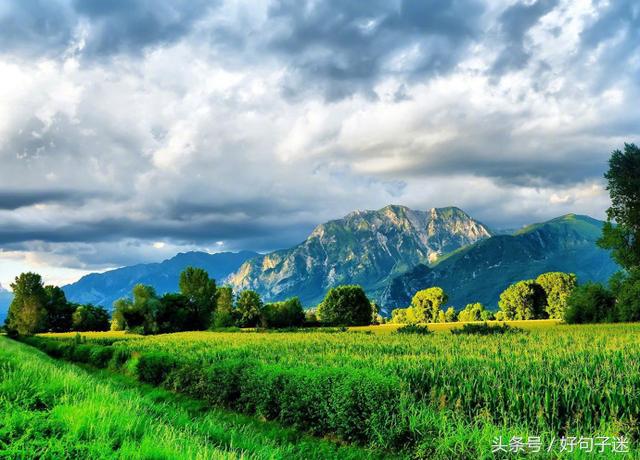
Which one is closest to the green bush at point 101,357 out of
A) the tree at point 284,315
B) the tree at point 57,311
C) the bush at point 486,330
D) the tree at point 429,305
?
the bush at point 486,330

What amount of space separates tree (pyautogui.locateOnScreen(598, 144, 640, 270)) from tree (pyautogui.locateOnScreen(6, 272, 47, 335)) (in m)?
113

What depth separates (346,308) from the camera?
111 meters

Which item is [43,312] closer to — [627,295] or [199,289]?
[199,289]

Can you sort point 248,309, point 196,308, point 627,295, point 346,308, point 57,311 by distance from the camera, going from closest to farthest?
1. point 627,295
2. point 196,308
3. point 248,309
4. point 346,308
5. point 57,311

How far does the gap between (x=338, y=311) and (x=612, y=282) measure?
6627cm

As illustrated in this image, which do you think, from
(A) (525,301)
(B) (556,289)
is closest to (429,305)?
(A) (525,301)

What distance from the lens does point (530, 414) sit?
1090 centimetres

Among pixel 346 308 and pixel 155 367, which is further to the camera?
pixel 346 308

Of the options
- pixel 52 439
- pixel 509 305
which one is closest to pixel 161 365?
pixel 52 439

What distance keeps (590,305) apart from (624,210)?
13.5m

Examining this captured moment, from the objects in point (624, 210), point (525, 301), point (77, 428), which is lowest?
point (525, 301)

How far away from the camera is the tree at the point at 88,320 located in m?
116

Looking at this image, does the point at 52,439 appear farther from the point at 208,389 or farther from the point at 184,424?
the point at 208,389

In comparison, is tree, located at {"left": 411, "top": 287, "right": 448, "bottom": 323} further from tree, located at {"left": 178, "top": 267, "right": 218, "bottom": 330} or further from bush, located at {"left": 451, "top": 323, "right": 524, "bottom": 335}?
bush, located at {"left": 451, "top": 323, "right": 524, "bottom": 335}
